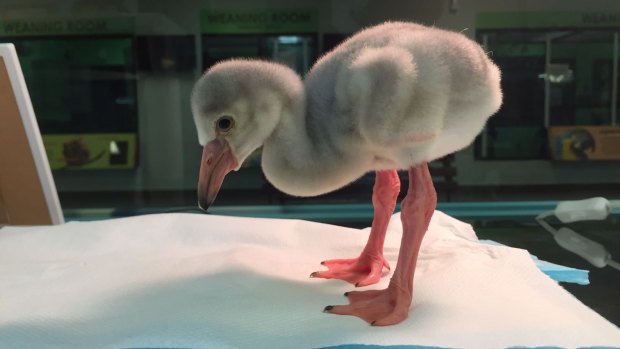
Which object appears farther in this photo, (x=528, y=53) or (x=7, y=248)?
(x=528, y=53)

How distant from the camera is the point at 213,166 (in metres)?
0.81

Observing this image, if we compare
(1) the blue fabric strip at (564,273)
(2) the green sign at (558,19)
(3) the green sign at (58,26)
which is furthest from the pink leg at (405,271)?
(3) the green sign at (58,26)

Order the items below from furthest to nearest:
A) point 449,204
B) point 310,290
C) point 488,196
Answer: point 488,196
point 449,204
point 310,290

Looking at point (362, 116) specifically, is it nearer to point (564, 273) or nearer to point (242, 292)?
→ point (242, 292)

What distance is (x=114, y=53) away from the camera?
1824 millimetres

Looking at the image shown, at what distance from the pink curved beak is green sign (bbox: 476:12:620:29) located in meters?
1.33

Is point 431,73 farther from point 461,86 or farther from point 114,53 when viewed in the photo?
point 114,53

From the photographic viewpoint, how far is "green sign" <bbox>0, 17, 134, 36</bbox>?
183 centimetres

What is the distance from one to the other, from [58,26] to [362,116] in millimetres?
1552

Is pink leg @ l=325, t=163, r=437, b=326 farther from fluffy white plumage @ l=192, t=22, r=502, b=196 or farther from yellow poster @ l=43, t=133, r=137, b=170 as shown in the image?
yellow poster @ l=43, t=133, r=137, b=170

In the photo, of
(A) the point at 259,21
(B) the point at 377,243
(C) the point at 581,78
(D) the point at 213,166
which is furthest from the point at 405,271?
(C) the point at 581,78

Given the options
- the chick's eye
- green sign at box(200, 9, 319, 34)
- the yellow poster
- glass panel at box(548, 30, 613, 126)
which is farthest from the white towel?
glass panel at box(548, 30, 613, 126)

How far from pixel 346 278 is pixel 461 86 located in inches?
16.0

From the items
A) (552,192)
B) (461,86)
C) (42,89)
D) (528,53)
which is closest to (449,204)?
(552,192)
